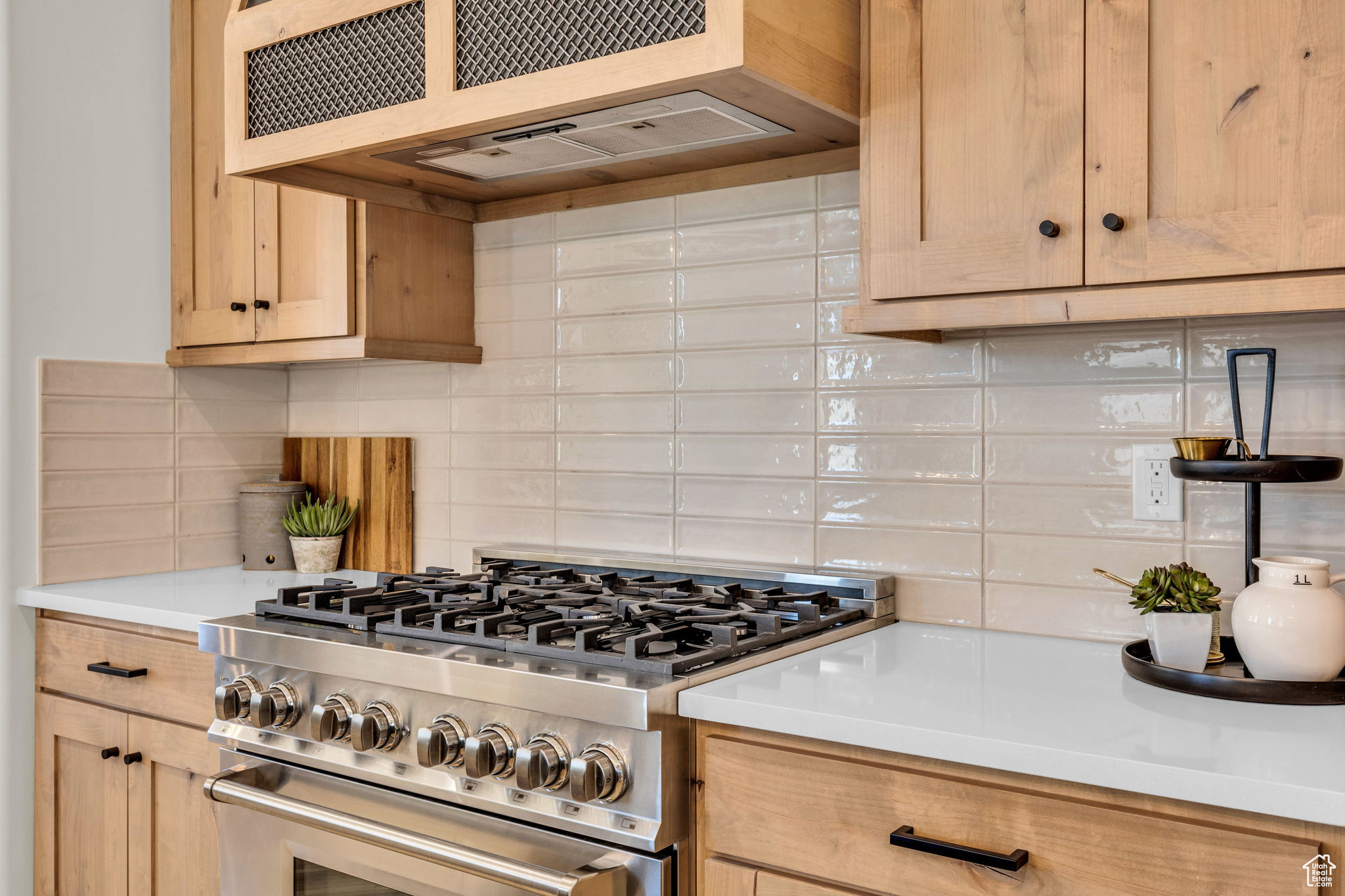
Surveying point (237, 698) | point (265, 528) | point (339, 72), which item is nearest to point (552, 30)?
point (339, 72)

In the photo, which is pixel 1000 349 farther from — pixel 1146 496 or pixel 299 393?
pixel 299 393

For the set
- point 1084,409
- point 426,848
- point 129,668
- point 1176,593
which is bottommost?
point 426,848

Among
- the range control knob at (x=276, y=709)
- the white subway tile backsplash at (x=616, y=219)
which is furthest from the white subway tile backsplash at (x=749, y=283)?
the range control knob at (x=276, y=709)

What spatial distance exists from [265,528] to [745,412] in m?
1.28

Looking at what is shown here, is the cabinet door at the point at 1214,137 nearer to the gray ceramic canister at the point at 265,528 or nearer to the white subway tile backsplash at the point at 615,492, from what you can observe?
the white subway tile backsplash at the point at 615,492

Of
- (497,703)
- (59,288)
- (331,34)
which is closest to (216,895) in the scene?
(497,703)

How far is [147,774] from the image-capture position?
6.74 ft

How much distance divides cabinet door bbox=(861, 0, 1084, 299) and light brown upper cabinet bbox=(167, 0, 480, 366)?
110 centimetres

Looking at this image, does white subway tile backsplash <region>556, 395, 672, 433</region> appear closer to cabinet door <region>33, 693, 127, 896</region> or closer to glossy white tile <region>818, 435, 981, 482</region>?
glossy white tile <region>818, 435, 981, 482</region>

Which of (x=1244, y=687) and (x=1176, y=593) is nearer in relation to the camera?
(x=1244, y=687)

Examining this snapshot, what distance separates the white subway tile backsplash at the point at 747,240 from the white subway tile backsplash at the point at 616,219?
6cm

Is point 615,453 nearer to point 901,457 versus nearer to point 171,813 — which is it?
point 901,457

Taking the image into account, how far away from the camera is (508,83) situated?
161cm

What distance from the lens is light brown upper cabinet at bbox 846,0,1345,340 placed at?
125 centimetres
